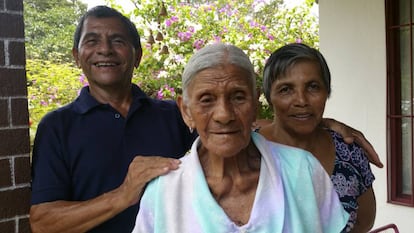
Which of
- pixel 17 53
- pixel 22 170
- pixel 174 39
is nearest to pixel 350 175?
pixel 22 170

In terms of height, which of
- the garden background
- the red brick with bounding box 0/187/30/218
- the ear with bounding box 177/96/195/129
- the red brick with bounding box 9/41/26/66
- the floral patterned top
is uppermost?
the garden background

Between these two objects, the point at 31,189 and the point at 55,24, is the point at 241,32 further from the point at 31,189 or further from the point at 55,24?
the point at 55,24

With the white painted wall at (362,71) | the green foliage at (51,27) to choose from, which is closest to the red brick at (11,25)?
the white painted wall at (362,71)

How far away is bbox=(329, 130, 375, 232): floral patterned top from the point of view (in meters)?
1.89

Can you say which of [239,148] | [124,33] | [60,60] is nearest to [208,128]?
[239,148]

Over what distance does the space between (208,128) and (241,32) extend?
24.3 ft

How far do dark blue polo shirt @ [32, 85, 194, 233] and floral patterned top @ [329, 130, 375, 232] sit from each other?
681 mm

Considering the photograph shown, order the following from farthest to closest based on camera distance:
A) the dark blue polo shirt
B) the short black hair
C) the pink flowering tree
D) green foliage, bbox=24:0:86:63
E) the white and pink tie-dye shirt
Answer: green foliage, bbox=24:0:86:63 → the pink flowering tree → the short black hair → the dark blue polo shirt → the white and pink tie-dye shirt

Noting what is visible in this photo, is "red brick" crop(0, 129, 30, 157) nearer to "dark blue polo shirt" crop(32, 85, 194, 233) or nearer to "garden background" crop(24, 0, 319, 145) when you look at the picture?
"dark blue polo shirt" crop(32, 85, 194, 233)

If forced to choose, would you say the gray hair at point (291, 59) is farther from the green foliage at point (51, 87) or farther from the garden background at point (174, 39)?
the green foliage at point (51, 87)

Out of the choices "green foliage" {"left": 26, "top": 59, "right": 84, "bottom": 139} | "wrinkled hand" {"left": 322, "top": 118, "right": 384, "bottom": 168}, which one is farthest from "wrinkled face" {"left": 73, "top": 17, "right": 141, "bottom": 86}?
"green foliage" {"left": 26, "top": 59, "right": 84, "bottom": 139}

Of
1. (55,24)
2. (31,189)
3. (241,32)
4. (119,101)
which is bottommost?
(31,189)

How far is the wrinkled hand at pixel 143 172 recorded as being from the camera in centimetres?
153

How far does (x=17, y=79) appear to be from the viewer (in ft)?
6.54
